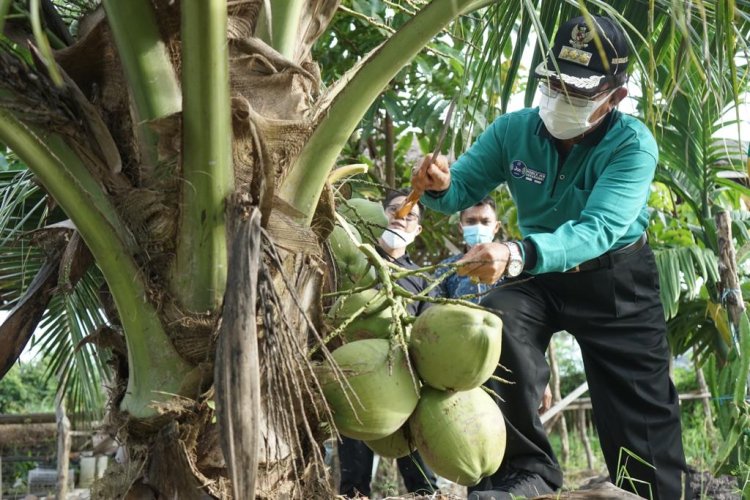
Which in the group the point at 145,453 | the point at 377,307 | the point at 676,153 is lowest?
the point at 145,453

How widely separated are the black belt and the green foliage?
870 cm

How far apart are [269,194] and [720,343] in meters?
4.21

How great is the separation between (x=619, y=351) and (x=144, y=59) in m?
1.81

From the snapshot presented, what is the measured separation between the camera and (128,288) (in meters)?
1.78

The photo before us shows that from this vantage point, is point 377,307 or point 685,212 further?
point 685,212

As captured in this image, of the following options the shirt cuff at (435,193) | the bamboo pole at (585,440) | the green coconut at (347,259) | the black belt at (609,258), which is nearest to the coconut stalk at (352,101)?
the green coconut at (347,259)

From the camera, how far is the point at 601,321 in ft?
9.47

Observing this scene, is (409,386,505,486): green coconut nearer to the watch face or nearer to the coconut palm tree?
the coconut palm tree

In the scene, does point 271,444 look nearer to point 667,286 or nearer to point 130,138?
point 130,138

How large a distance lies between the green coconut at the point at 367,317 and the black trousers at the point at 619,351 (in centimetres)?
81

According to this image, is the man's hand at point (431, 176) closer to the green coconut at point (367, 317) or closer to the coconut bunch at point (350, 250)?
the coconut bunch at point (350, 250)

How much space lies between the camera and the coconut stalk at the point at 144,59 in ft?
5.79

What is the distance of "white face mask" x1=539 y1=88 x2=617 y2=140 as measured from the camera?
273 cm

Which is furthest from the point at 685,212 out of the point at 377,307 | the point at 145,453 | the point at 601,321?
the point at 145,453
